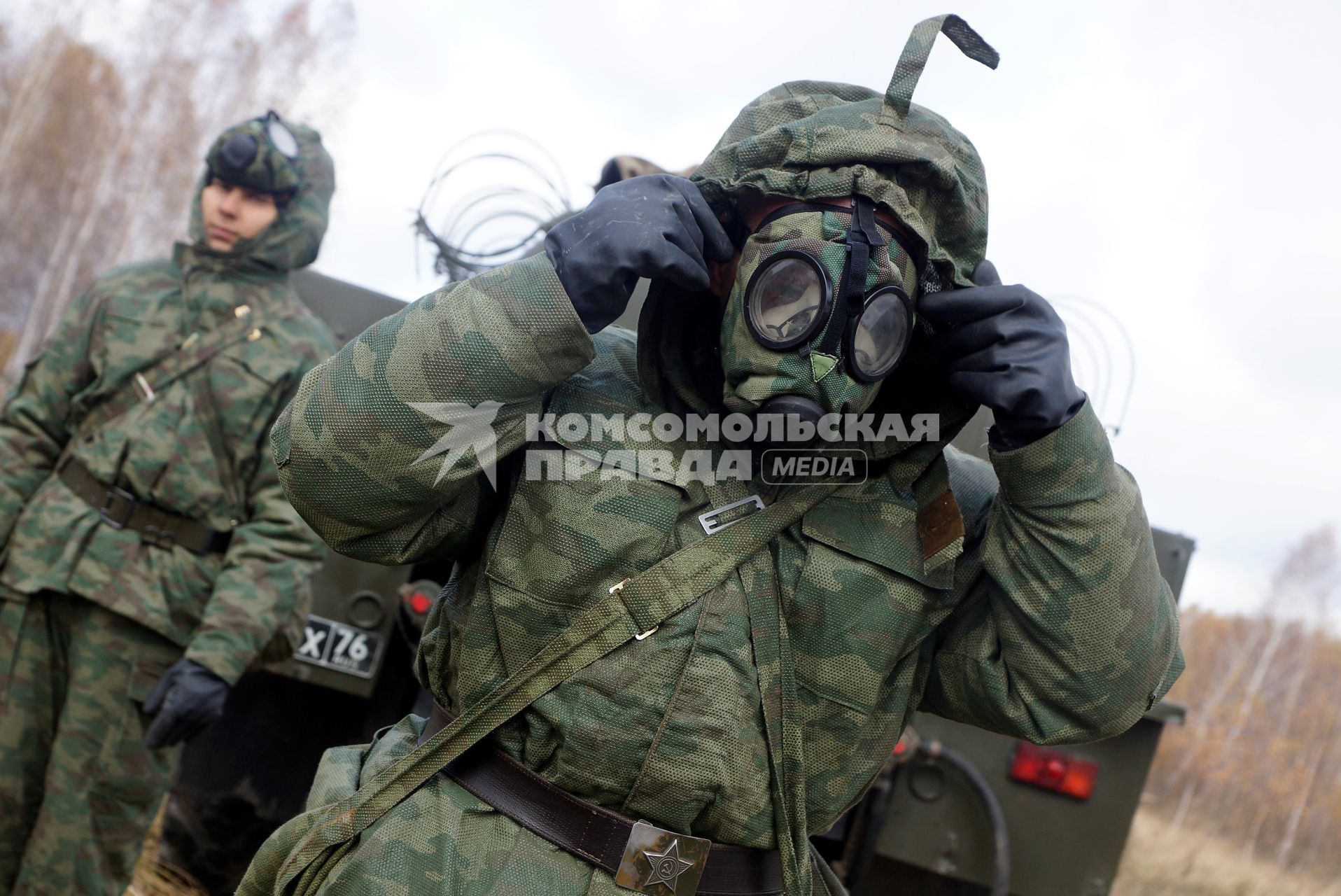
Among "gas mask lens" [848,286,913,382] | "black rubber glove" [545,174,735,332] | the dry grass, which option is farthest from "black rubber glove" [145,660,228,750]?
the dry grass

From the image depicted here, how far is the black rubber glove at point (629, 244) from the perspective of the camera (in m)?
1.61

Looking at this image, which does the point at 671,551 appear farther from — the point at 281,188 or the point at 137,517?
the point at 281,188

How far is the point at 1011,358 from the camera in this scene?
1.64 m

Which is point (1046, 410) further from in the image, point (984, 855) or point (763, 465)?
point (984, 855)

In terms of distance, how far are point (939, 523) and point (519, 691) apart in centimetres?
67

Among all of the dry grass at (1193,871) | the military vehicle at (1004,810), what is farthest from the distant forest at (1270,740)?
the military vehicle at (1004,810)

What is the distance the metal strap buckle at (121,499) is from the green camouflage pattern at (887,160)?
6.61ft

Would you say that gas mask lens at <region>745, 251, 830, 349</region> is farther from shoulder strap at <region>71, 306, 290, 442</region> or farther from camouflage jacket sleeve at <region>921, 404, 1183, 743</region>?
shoulder strap at <region>71, 306, 290, 442</region>

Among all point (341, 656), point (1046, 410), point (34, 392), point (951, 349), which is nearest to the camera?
point (1046, 410)

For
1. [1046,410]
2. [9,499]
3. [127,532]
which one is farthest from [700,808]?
[9,499]

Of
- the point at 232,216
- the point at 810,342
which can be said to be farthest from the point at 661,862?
the point at 232,216

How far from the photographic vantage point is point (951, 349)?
1.74m

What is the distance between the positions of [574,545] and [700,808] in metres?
0.41

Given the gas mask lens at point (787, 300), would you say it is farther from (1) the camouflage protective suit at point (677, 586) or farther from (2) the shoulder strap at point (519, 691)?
(2) the shoulder strap at point (519, 691)
